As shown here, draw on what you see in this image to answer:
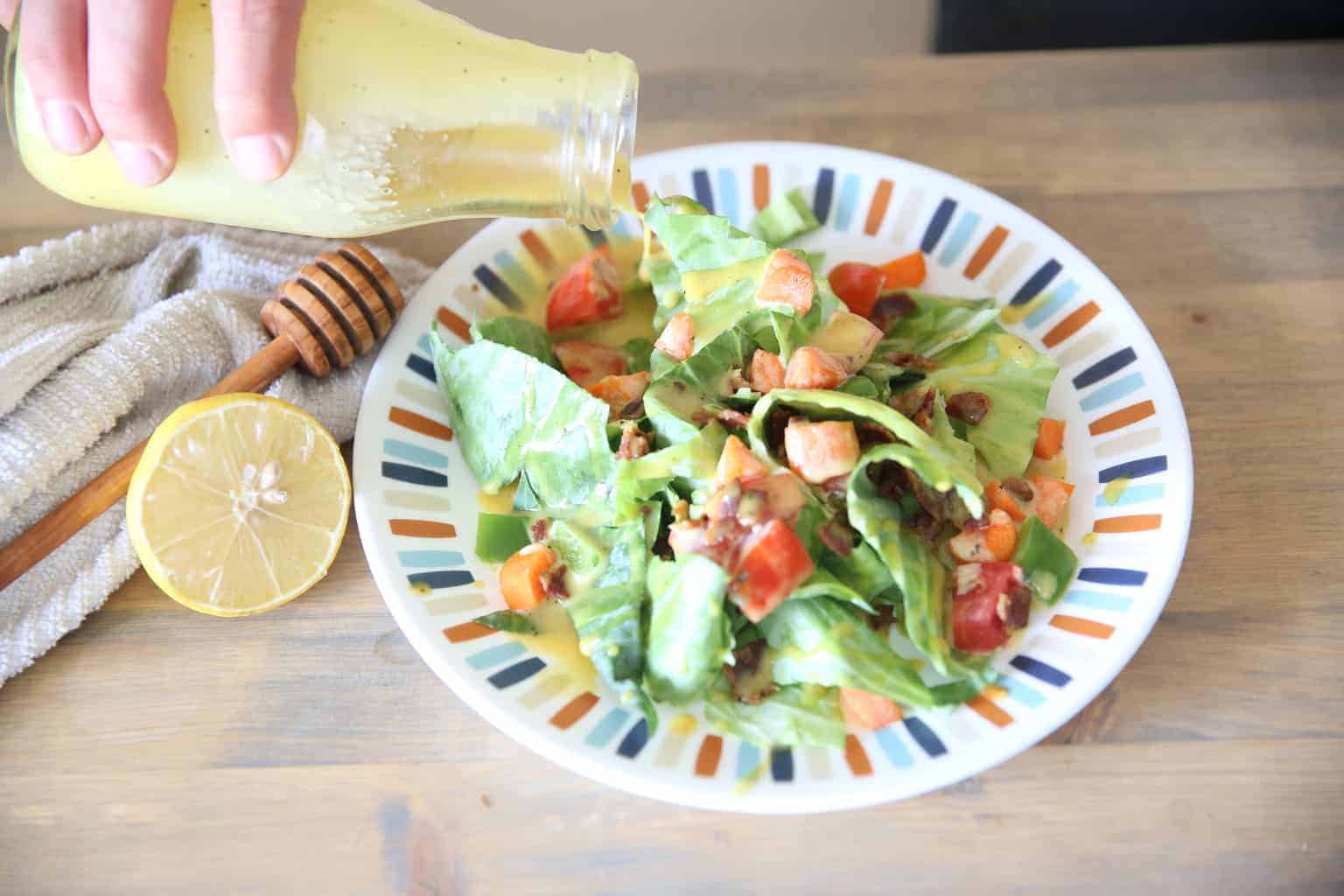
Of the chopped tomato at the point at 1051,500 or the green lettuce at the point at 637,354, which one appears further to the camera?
the green lettuce at the point at 637,354

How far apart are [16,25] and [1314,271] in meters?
2.07

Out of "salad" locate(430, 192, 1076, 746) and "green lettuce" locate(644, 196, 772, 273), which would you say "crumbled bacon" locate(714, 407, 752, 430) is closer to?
"salad" locate(430, 192, 1076, 746)

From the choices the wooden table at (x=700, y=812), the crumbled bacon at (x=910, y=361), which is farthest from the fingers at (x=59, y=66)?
the crumbled bacon at (x=910, y=361)

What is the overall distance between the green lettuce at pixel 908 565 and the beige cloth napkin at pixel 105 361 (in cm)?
86

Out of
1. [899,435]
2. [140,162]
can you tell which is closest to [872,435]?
[899,435]

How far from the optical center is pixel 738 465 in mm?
1479

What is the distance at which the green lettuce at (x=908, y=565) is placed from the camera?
57.0 inches

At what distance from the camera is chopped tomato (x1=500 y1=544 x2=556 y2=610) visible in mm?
1586

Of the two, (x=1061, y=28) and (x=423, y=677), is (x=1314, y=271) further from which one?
(x=423, y=677)

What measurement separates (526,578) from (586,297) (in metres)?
0.54

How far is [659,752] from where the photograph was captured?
1.41 meters

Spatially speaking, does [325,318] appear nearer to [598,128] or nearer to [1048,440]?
[598,128]

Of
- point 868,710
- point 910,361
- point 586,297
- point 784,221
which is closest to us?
point 868,710

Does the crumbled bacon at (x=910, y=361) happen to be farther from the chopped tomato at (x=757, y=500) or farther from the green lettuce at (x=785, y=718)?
the green lettuce at (x=785, y=718)
